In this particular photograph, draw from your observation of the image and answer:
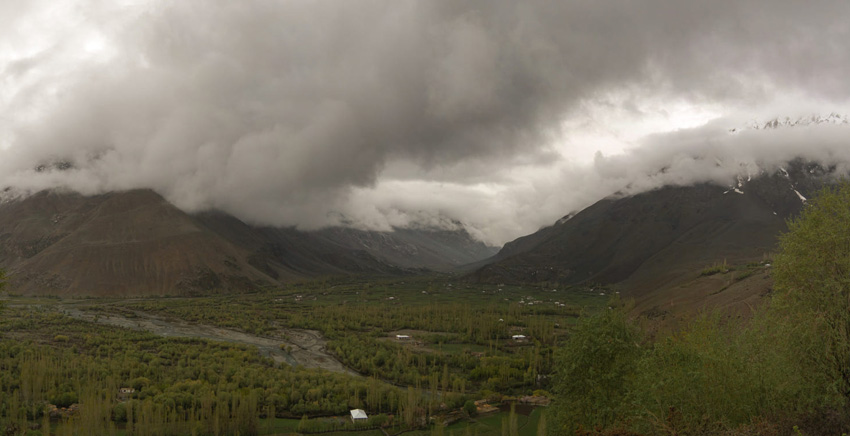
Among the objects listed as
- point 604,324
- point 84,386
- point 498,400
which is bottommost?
point 498,400

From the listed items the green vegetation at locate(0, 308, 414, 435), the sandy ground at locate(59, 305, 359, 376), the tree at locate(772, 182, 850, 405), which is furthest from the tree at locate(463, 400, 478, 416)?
the tree at locate(772, 182, 850, 405)

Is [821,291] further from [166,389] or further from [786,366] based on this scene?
[166,389]

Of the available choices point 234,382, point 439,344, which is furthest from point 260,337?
point 234,382

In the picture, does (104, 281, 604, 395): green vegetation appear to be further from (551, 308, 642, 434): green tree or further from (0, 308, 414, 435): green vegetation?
(551, 308, 642, 434): green tree

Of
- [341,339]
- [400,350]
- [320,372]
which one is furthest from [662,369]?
[341,339]

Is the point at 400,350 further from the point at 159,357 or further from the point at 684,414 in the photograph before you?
the point at 684,414
